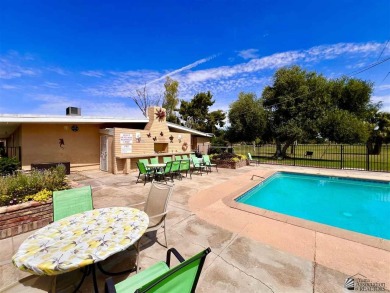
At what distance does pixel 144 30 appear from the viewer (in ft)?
48.4

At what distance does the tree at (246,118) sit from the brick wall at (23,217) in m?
19.2

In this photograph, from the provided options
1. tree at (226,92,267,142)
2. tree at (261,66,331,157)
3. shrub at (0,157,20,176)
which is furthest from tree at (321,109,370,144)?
shrub at (0,157,20,176)

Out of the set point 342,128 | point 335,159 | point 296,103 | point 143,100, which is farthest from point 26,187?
point 143,100

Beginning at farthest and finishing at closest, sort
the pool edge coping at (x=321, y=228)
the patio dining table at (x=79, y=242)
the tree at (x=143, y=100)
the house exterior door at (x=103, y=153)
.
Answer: the tree at (x=143, y=100), the house exterior door at (x=103, y=153), the pool edge coping at (x=321, y=228), the patio dining table at (x=79, y=242)

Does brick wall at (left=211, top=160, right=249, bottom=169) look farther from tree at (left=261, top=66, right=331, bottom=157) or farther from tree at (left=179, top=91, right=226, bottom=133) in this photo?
tree at (left=179, top=91, right=226, bottom=133)

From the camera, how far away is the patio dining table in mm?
1705

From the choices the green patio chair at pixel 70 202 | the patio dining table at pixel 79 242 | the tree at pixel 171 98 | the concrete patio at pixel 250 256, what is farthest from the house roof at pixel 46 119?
the tree at pixel 171 98

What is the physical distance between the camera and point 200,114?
3041 cm

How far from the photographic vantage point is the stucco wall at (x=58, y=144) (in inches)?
394

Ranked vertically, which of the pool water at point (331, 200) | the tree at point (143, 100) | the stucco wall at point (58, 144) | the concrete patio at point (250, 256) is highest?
the tree at point (143, 100)

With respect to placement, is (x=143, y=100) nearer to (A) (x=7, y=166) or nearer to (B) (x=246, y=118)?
(B) (x=246, y=118)

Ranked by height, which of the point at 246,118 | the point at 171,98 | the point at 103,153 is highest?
Result: the point at 171,98

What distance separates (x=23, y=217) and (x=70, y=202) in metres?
1.53

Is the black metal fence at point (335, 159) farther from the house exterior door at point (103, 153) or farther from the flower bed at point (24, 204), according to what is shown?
the flower bed at point (24, 204)
